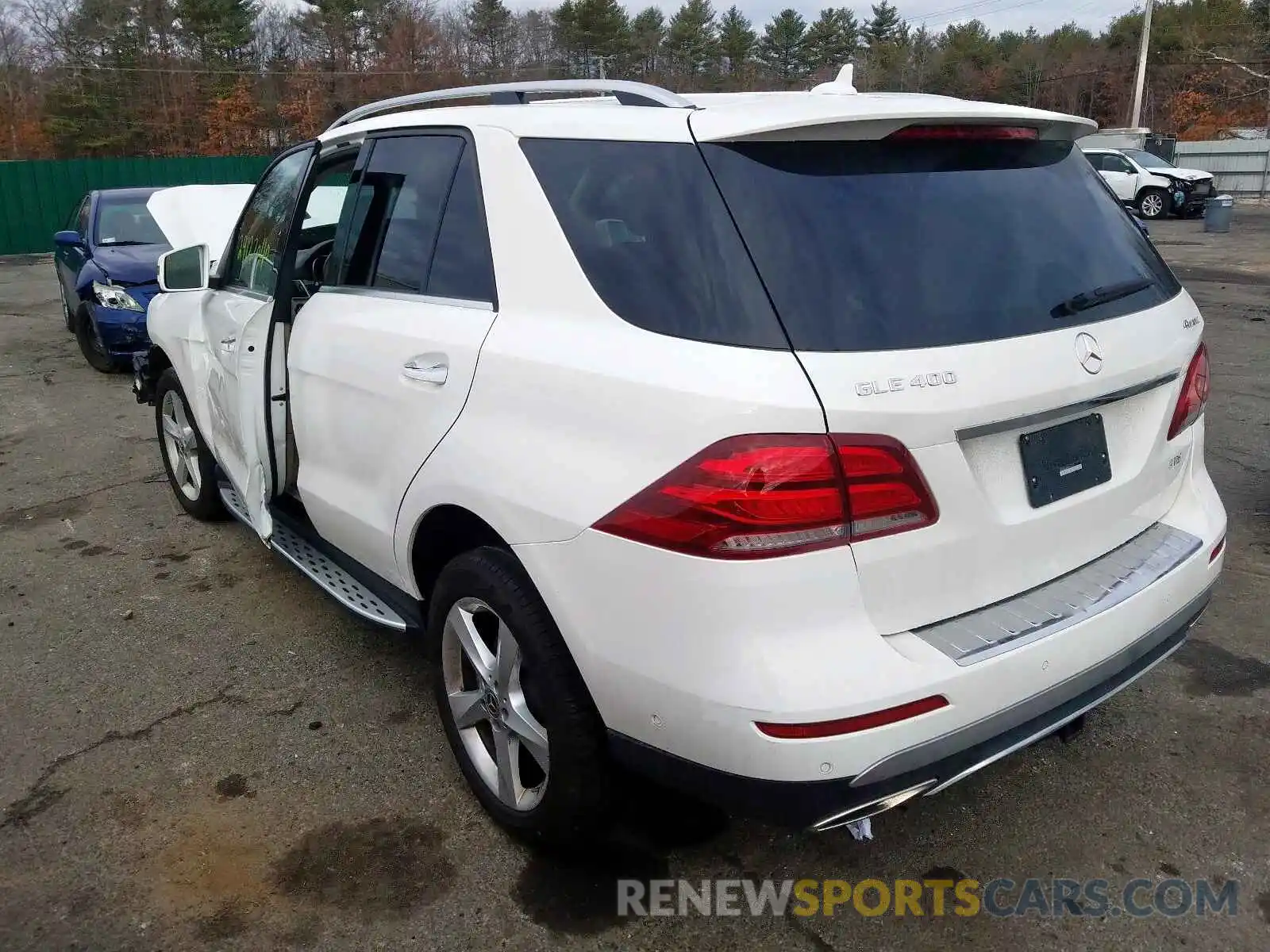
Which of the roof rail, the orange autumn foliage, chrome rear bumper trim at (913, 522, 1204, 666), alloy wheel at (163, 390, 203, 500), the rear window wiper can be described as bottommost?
alloy wheel at (163, 390, 203, 500)

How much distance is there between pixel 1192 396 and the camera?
264 cm

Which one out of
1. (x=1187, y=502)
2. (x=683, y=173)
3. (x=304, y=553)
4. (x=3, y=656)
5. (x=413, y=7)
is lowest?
(x=3, y=656)

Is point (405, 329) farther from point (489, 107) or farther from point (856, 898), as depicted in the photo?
point (856, 898)

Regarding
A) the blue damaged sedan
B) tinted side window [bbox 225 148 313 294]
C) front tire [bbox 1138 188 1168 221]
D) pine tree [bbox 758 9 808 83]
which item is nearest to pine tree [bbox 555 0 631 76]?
pine tree [bbox 758 9 808 83]

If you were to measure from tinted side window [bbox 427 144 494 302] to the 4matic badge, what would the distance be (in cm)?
105

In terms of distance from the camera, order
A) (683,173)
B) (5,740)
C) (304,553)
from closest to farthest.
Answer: (683,173) → (5,740) → (304,553)

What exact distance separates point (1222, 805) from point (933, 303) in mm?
1784

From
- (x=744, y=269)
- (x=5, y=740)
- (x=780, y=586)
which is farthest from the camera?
(x=5, y=740)

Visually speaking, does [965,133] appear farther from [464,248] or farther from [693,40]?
[693,40]

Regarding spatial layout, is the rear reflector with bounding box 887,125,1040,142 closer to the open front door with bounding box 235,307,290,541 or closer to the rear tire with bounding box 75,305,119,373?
the open front door with bounding box 235,307,290,541

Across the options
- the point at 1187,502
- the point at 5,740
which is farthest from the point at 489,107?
the point at 5,740

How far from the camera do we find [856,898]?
8.20 ft

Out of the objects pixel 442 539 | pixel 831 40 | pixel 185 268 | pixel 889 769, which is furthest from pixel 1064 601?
pixel 831 40

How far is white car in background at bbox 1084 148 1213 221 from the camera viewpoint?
83.0 feet
